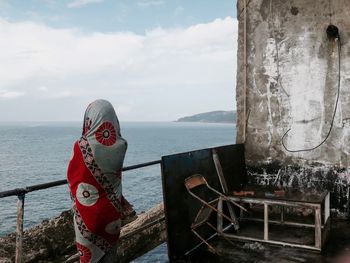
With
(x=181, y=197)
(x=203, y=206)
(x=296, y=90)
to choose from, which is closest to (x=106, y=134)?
(x=181, y=197)

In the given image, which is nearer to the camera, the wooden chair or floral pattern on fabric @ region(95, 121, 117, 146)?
floral pattern on fabric @ region(95, 121, 117, 146)

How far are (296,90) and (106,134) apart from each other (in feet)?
13.8

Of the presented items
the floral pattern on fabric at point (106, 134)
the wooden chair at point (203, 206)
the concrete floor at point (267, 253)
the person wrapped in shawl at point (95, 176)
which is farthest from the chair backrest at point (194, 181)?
the floral pattern on fabric at point (106, 134)

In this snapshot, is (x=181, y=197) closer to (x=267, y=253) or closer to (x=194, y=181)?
(x=194, y=181)

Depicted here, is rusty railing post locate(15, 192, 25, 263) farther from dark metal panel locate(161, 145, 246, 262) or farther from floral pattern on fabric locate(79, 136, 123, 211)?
dark metal panel locate(161, 145, 246, 262)

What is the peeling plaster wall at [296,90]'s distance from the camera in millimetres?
6023

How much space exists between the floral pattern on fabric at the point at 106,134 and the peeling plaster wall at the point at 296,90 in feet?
13.4

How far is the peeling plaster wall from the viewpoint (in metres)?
6.02

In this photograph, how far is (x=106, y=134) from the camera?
2945 millimetres

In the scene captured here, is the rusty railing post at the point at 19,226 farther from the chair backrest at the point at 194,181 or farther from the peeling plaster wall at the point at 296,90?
the peeling plaster wall at the point at 296,90

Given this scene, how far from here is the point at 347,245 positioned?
5.00 meters

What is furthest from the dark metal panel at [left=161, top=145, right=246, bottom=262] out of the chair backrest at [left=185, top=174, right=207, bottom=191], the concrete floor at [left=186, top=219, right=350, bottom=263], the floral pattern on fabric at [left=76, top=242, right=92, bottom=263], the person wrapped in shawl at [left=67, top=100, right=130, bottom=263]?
the floral pattern on fabric at [left=76, top=242, right=92, bottom=263]

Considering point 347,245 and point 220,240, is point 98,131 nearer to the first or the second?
point 220,240

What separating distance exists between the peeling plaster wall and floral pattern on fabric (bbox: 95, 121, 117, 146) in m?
4.09
